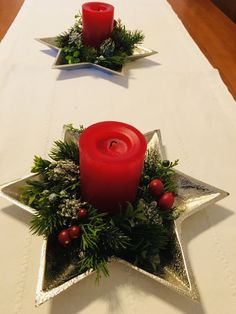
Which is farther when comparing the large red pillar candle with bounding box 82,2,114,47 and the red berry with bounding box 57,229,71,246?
the large red pillar candle with bounding box 82,2,114,47

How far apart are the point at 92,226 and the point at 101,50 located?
498mm

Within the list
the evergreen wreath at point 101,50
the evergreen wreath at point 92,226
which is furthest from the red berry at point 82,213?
the evergreen wreath at point 101,50

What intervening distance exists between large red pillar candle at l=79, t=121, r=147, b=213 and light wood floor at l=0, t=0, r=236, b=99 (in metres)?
0.48

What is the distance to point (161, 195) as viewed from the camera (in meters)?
0.38

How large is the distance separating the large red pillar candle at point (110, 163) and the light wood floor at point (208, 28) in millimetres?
480

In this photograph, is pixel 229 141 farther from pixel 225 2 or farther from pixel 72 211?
pixel 225 2

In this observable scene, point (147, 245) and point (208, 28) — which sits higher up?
point (208, 28)

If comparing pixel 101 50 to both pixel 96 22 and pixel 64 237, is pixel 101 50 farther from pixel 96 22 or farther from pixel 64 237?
pixel 64 237

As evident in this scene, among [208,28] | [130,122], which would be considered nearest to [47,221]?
[130,122]

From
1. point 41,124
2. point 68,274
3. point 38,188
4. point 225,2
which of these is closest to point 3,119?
point 41,124

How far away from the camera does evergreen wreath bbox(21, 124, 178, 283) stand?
0.33 metres

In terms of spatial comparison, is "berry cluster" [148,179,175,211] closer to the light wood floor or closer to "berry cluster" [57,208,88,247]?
"berry cluster" [57,208,88,247]

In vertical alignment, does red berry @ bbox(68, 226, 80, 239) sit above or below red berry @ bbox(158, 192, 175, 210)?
below

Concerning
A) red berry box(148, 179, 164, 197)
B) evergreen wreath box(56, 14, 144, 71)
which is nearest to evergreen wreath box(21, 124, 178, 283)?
red berry box(148, 179, 164, 197)
